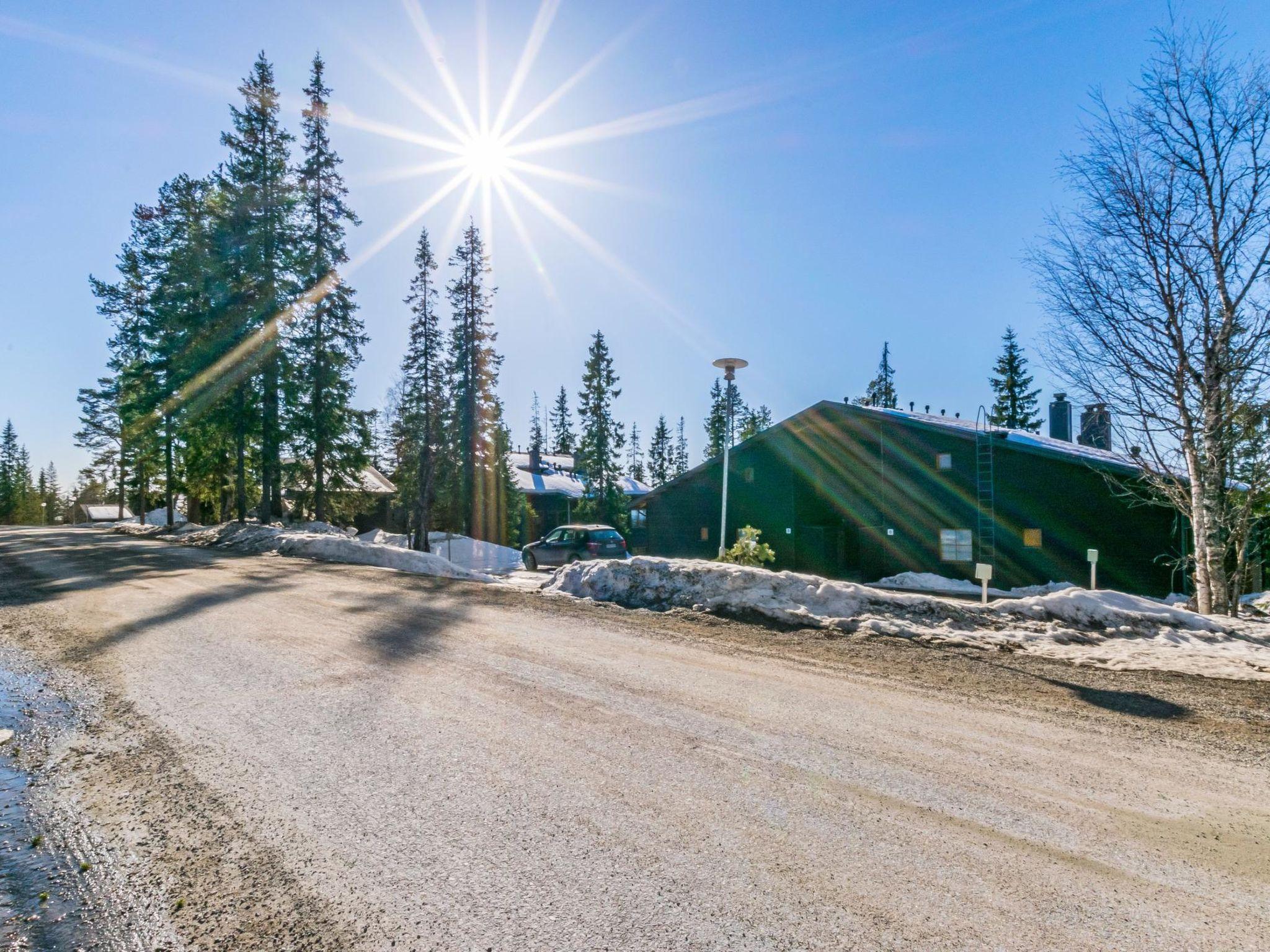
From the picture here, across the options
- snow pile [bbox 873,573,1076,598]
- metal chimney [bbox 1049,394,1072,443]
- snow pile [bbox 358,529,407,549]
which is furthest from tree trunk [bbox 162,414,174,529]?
metal chimney [bbox 1049,394,1072,443]

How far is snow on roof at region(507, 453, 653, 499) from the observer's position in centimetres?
5050

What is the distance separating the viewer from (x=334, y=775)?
343cm

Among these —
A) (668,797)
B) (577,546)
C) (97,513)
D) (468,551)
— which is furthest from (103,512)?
(668,797)

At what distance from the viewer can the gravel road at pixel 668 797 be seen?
Answer: 2.29 m

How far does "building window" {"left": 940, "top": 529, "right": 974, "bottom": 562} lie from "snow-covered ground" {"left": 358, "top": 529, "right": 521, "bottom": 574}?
1628cm

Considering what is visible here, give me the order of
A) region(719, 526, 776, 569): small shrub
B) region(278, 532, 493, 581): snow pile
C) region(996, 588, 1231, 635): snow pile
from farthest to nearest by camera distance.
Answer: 1. region(278, 532, 493, 581): snow pile
2. region(719, 526, 776, 569): small shrub
3. region(996, 588, 1231, 635): snow pile

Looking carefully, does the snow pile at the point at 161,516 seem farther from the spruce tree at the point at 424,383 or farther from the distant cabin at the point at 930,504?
the distant cabin at the point at 930,504

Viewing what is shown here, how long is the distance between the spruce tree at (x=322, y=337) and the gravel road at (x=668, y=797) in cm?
2303

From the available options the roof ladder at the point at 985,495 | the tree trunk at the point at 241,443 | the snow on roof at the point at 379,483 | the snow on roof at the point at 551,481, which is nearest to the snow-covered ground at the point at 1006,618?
the roof ladder at the point at 985,495

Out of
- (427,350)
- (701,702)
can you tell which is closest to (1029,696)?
(701,702)

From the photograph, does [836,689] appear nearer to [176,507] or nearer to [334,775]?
[334,775]

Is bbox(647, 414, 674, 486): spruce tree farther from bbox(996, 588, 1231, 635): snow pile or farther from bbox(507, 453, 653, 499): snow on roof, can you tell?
bbox(996, 588, 1231, 635): snow pile

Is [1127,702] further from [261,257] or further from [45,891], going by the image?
[261,257]

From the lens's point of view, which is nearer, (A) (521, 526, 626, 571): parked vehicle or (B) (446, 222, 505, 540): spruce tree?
(A) (521, 526, 626, 571): parked vehicle
